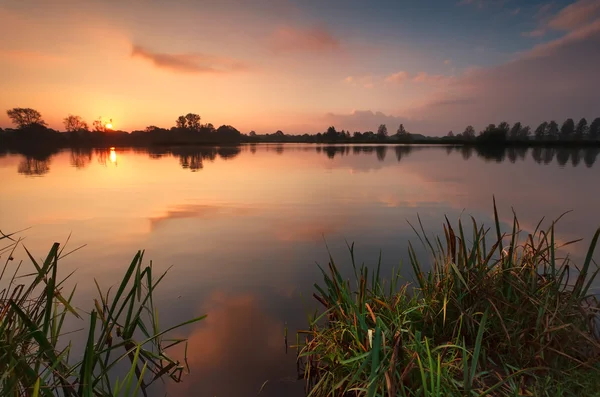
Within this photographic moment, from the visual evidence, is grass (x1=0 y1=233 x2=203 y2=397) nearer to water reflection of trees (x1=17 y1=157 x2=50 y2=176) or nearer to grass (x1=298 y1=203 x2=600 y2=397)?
grass (x1=298 y1=203 x2=600 y2=397)

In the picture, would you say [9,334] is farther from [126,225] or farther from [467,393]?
[126,225]

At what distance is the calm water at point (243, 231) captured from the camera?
4.78 metres

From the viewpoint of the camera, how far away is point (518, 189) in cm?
2056

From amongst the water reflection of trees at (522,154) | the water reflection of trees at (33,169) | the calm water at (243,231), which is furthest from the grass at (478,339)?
the water reflection of trees at (522,154)

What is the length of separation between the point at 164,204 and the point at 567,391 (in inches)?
643

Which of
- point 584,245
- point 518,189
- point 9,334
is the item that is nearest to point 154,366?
point 9,334

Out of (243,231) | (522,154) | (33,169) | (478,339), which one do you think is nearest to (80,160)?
(33,169)

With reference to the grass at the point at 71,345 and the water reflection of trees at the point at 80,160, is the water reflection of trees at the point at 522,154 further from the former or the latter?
the grass at the point at 71,345

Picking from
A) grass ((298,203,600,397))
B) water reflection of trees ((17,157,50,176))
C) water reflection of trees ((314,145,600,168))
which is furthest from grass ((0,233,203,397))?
water reflection of trees ((314,145,600,168))

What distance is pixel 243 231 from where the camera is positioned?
36.0 ft

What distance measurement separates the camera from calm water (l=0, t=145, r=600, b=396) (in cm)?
478

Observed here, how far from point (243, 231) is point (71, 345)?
7.39m

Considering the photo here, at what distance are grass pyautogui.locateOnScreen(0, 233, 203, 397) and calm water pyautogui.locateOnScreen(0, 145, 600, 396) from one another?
1.69 ft

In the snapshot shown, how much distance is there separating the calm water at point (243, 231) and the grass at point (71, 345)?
516 mm
